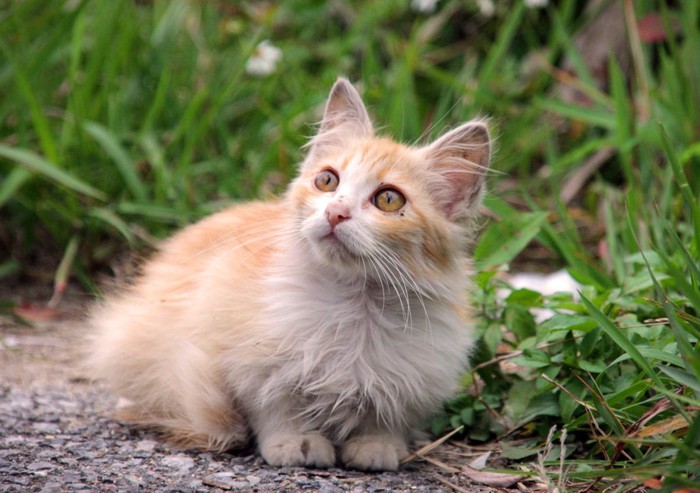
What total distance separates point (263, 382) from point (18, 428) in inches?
30.6

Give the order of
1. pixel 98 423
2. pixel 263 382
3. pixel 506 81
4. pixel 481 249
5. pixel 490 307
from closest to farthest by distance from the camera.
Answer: pixel 263 382
pixel 98 423
pixel 490 307
pixel 481 249
pixel 506 81

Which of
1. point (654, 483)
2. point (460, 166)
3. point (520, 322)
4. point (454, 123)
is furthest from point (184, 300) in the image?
point (454, 123)

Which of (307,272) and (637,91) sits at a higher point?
(637,91)

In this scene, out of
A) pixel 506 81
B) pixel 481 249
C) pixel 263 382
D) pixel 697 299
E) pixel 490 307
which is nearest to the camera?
pixel 697 299

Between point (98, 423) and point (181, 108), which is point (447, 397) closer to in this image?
point (98, 423)

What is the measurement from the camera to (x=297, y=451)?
2469 mm

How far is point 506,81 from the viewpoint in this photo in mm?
5430

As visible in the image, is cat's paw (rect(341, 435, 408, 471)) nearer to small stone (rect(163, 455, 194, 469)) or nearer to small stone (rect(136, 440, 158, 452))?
small stone (rect(163, 455, 194, 469))

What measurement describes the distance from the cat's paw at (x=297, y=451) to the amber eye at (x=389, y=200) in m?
0.71

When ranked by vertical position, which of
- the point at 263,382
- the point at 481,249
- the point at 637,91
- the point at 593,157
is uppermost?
the point at 637,91

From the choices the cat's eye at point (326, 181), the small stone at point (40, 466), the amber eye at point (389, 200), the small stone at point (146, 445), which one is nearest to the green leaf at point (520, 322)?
the amber eye at point (389, 200)

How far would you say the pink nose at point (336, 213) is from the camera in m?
2.38

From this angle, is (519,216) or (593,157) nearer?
(519,216)

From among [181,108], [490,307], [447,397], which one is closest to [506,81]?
[181,108]
